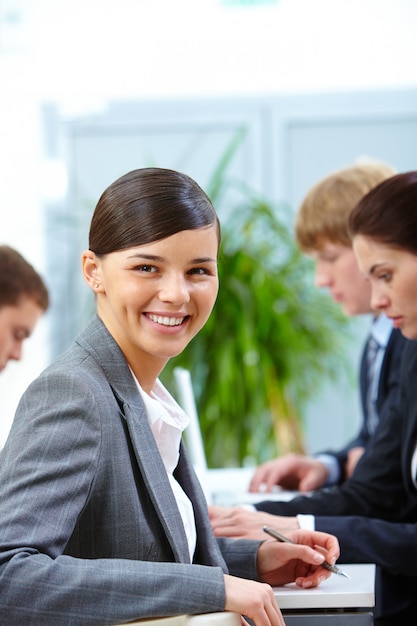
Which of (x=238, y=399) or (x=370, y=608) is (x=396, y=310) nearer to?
(x=370, y=608)

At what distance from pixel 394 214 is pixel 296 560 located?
886 millimetres

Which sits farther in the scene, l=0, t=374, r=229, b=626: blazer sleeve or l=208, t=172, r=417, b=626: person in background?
l=208, t=172, r=417, b=626: person in background

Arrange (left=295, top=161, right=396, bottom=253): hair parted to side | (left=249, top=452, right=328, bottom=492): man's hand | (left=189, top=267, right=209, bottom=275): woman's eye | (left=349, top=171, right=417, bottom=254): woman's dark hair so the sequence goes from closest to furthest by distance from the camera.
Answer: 1. (left=189, top=267, right=209, bottom=275): woman's eye
2. (left=349, top=171, right=417, bottom=254): woman's dark hair
3. (left=249, top=452, right=328, bottom=492): man's hand
4. (left=295, top=161, right=396, bottom=253): hair parted to side

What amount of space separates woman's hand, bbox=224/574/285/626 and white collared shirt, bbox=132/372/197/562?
0.21 metres

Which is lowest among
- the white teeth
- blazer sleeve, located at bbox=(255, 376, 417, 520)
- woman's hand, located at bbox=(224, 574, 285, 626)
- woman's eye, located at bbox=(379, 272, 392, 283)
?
blazer sleeve, located at bbox=(255, 376, 417, 520)

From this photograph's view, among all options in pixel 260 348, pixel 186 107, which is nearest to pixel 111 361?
pixel 260 348

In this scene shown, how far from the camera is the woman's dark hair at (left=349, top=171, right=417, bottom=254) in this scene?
215 centimetres

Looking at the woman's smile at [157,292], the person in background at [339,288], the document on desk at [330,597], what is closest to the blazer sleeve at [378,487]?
the person in background at [339,288]

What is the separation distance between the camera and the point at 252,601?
4.12 feet

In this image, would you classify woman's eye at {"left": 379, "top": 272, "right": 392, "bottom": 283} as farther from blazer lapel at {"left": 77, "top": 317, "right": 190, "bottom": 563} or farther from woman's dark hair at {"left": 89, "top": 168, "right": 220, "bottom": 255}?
blazer lapel at {"left": 77, "top": 317, "right": 190, "bottom": 563}

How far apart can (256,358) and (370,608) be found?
2.95 meters

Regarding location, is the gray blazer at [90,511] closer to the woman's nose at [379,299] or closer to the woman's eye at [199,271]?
the woman's eye at [199,271]

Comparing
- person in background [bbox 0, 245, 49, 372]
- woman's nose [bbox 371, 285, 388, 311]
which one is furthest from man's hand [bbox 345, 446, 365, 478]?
person in background [bbox 0, 245, 49, 372]

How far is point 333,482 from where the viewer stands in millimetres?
3002
